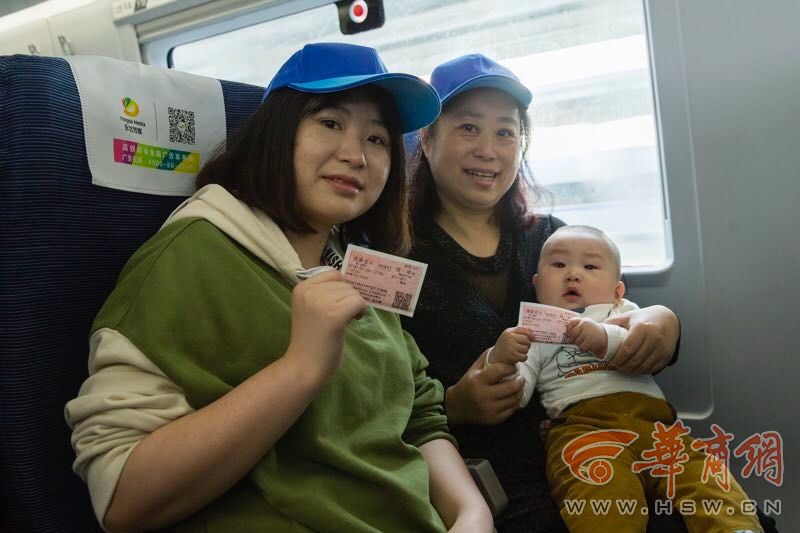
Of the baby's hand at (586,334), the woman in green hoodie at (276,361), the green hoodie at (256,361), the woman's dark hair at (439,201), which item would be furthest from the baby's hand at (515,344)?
the woman's dark hair at (439,201)

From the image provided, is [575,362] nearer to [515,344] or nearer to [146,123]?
[515,344]

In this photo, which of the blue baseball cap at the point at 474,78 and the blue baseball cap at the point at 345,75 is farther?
the blue baseball cap at the point at 474,78

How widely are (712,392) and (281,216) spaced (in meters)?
1.53

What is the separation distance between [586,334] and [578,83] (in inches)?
43.0

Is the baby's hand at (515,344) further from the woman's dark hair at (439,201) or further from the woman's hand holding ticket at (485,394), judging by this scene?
the woman's dark hair at (439,201)

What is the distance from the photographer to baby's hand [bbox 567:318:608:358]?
1.46 m

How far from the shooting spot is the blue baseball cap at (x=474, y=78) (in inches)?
67.7

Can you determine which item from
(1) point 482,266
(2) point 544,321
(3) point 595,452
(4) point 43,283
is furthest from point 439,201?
(4) point 43,283

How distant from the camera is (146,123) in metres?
1.35

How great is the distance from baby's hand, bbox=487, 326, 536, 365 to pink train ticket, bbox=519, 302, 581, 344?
2 centimetres

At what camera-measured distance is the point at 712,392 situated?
1966 mm

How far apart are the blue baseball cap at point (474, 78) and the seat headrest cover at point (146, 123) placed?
64cm

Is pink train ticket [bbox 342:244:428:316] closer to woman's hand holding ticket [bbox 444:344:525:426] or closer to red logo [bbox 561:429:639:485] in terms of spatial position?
woman's hand holding ticket [bbox 444:344:525:426]

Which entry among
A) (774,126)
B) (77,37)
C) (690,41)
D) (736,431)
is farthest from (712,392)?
(77,37)
